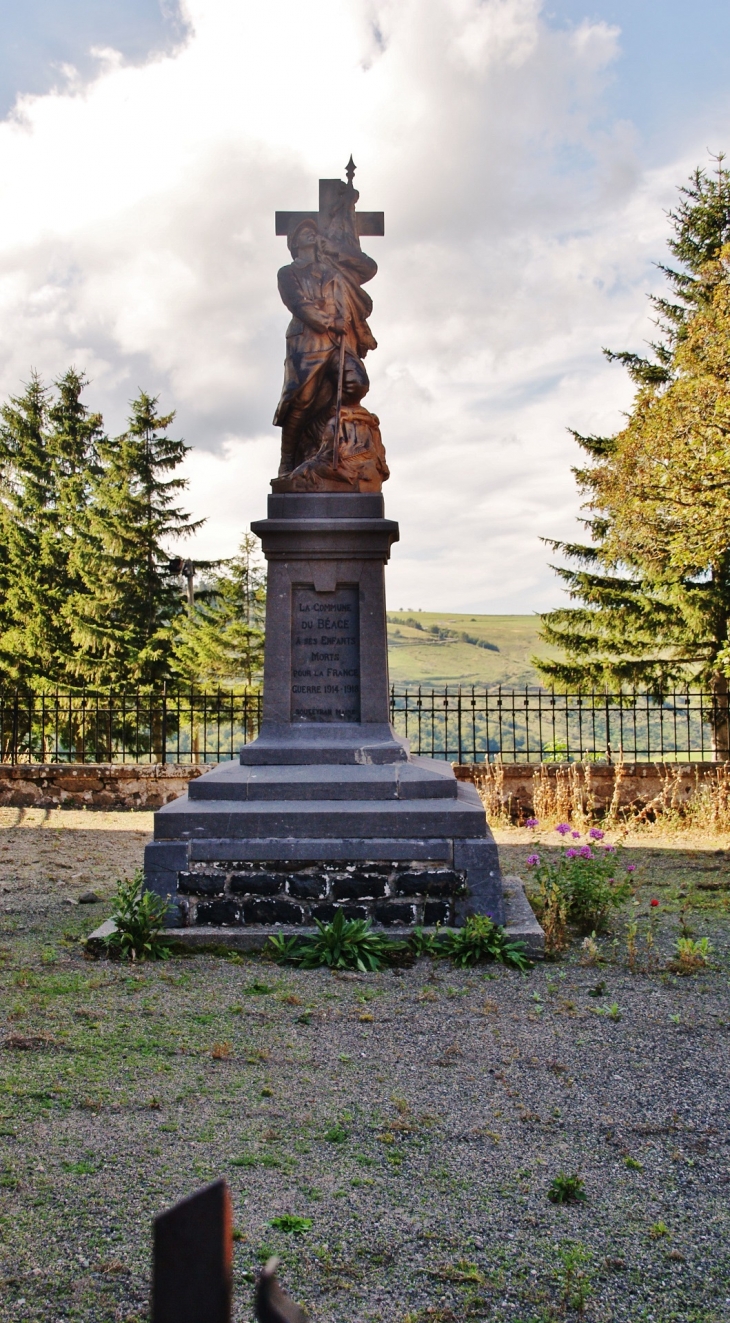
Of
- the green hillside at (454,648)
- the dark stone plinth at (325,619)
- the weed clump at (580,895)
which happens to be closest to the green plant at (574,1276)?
the weed clump at (580,895)

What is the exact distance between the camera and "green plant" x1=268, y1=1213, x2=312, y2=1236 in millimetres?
2273

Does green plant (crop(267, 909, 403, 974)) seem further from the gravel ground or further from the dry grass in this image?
the dry grass

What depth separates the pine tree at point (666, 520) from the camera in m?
9.20

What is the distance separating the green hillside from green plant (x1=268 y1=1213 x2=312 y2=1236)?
2550cm

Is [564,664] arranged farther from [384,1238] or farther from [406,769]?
[384,1238]

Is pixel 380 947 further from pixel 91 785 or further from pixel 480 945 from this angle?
pixel 91 785

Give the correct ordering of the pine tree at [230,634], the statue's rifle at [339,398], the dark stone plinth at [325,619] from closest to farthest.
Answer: the dark stone plinth at [325,619] < the statue's rifle at [339,398] < the pine tree at [230,634]

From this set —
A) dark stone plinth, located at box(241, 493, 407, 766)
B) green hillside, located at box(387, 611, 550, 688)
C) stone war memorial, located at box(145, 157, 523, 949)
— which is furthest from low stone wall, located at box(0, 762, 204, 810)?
green hillside, located at box(387, 611, 550, 688)

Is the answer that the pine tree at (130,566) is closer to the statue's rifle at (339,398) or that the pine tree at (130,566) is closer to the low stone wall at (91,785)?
the low stone wall at (91,785)

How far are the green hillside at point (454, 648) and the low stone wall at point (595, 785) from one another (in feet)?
56.7

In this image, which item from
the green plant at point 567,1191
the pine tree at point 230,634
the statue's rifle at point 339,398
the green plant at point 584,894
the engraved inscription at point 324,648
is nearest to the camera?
the green plant at point 567,1191

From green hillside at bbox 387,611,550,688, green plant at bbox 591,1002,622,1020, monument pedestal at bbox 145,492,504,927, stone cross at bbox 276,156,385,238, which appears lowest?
green plant at bbox 591,1002,622,1020

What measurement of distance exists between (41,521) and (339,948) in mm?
17336

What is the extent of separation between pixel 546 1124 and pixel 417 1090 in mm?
489
